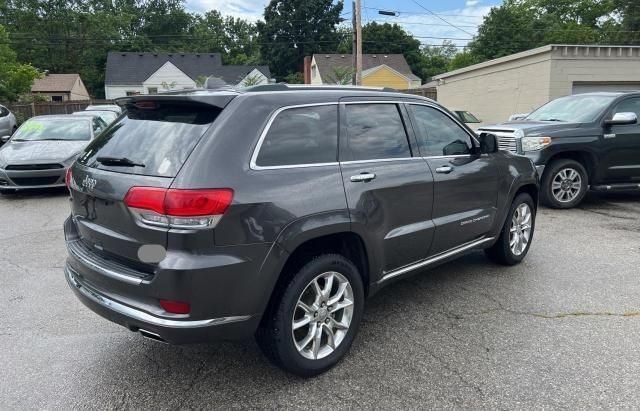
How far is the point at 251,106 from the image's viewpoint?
2.89 metres

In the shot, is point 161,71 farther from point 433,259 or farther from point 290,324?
point 290,324

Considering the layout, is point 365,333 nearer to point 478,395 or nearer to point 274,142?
point 478,395

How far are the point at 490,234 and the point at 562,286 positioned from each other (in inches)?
33.3

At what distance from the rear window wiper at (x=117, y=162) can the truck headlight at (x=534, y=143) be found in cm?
646

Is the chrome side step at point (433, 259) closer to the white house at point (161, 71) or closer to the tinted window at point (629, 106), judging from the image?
the tinted window at point (629, 106)

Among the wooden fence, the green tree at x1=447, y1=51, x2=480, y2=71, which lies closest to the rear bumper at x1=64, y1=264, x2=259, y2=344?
the wooden fence

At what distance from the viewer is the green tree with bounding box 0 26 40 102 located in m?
26.2

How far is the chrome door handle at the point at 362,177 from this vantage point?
325 centimetres

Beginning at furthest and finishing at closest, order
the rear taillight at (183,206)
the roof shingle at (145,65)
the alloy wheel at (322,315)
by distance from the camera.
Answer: the roof shingle at (145,65), the alloy wheel at (322,315), the rear taillight at (183,206)

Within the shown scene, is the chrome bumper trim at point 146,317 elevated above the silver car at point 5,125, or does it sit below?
below

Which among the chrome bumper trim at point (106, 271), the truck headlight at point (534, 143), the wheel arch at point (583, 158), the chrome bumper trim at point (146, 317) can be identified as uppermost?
the truck headlight at point (534, 143)

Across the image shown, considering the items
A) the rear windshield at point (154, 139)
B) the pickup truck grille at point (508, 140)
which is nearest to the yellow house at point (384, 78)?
the pickup truck grille at point (508, 140)

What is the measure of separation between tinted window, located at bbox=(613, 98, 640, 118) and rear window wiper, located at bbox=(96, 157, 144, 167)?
26.2ft

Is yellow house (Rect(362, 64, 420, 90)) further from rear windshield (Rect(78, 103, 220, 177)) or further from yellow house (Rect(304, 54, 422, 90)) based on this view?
rear windshield (Rect(78, 103, 220, 177))
